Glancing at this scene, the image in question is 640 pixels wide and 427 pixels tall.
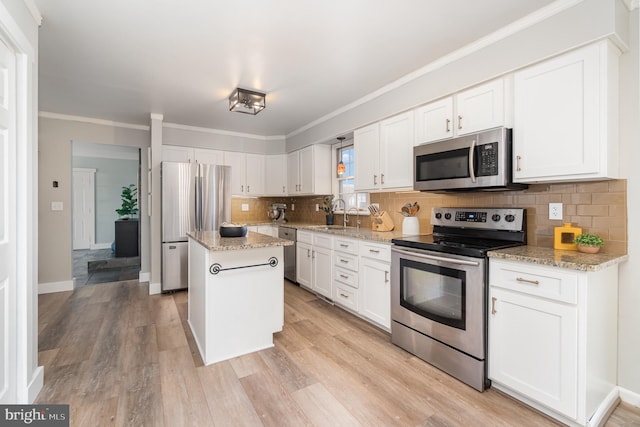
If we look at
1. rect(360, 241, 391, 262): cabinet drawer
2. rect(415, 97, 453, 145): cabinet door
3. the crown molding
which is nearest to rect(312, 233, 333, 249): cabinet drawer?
rect(360, 241, 391, 262): cabinet drawer

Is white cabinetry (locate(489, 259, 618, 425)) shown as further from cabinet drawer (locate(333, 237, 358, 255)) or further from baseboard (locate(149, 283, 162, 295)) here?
baseboard (locate(149, 283, 162, 295))

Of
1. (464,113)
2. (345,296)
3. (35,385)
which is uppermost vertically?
(464,113)

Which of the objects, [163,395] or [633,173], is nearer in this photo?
[633,173]

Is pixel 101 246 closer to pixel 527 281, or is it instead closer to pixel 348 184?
pixel 348 184

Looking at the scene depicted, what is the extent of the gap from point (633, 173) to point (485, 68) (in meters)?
1.14

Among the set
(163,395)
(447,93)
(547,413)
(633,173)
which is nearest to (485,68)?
(447,93)

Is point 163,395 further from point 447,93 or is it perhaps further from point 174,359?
point 447,93

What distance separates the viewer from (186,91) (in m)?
3.22

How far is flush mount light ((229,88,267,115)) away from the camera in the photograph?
3.14m

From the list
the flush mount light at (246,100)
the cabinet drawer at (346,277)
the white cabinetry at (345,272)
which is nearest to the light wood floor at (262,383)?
the white cabinetry at (345,272)

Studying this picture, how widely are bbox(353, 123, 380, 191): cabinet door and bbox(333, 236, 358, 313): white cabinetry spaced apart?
0.71 meters

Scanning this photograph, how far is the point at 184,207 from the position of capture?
13.4 ft

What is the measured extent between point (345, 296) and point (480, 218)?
1560 millimetres

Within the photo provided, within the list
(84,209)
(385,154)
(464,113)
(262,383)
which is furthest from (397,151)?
(84,209)
